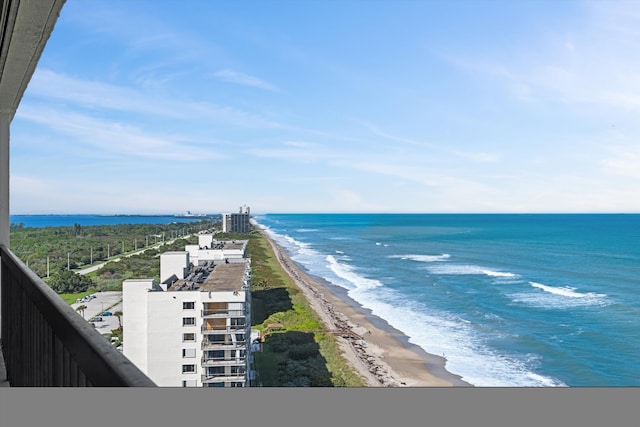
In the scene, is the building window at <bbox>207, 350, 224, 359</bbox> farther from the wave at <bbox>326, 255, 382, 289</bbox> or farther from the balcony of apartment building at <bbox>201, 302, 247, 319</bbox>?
the wave at <bbox>326, 255, 382, 289</bbox>

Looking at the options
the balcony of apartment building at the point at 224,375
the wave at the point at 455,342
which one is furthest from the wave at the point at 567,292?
the balcony of apartment building at the point at 224,375

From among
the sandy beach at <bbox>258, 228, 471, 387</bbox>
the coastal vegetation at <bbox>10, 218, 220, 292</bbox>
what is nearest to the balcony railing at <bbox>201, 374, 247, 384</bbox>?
the coastal vegetation at <bbox>10, 218, 220, 292</bbox>

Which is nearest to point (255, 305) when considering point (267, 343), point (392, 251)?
point (267, 343)

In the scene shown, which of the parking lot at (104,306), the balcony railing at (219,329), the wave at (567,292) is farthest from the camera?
the wave at (567,292)

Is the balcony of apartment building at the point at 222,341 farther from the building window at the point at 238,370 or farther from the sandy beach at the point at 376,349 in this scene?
the sandy beach at the point at 376,349

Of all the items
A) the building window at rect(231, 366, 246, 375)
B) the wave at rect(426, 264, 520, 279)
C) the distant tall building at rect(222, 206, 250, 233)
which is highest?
the distant tall building at rect(222, 206, 250, 233)

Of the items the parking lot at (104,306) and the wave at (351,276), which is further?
the wave at (351,276)

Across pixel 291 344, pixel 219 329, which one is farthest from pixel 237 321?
pixel 291 344
